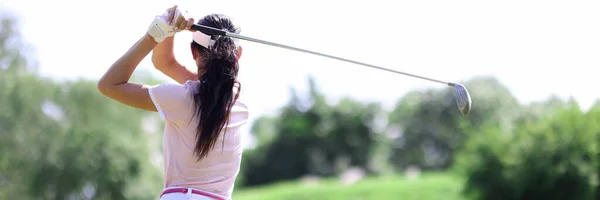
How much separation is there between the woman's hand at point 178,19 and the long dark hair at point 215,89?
0.14m

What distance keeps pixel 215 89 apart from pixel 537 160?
16931mm

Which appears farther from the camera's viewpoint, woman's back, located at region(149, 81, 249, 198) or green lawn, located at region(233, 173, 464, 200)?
green lawn, located at region(233, 173, 464, 200)

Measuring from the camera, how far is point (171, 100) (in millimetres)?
3367

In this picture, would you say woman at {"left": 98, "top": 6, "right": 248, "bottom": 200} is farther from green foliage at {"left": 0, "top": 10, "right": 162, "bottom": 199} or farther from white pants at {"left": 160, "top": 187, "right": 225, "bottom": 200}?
green foliage at {"left": 0, "top": 10, "right": 162, "bottom": 199}

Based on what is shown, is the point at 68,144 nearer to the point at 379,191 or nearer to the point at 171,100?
the point at 379,191

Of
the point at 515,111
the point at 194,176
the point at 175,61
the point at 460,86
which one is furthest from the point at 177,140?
the point at 515,111

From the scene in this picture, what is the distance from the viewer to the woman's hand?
351 centimetres

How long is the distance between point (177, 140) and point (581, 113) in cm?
1675

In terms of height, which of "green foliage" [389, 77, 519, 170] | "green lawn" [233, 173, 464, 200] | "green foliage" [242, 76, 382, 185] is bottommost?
"green lawn" [233, 173, 464, 200]

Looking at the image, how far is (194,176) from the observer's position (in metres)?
3.44

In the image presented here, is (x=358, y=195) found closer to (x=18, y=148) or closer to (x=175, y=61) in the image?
(x=18, y=148)

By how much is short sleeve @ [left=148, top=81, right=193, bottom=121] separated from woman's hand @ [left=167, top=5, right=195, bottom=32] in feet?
0.99

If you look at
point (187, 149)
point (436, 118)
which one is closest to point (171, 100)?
point (187, 149)

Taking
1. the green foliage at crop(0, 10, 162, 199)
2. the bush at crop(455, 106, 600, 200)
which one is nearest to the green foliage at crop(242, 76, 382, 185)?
the green foliage at crop(0, 10, 162, 199)
